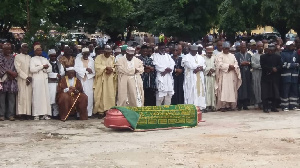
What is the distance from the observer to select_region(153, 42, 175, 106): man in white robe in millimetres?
13539

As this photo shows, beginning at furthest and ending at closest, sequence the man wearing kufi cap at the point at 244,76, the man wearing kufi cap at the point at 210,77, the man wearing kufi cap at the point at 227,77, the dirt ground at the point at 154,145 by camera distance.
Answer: the man wearing kufi cap at the point at 244,76 < the man wearing kufi cap at the point at 210,77 < the man wearing kufi cap at the point at 227,77 < the dirt ground at the point at 154,145

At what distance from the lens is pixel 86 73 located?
13117 mm

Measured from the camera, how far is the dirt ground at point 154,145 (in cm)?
829

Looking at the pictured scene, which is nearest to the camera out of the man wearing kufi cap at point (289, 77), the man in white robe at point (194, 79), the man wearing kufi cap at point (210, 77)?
the man in white robe at point (194, 79)

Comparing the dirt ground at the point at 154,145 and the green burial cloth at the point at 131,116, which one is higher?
the green burial cloth at the point at 131,116

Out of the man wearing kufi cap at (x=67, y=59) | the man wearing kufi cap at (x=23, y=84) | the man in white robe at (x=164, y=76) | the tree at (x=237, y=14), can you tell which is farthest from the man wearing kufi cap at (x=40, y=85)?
the tree at (x=237, y=14)

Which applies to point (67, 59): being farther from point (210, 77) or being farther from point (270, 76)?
point (270, 76)

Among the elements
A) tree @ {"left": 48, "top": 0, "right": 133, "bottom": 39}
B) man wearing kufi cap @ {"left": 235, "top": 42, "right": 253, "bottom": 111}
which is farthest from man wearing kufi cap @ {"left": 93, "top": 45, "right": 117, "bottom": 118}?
tree @ {"left": 48, "top": 0, "right": 133, "bottom": 39}

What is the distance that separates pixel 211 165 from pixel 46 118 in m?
5.95

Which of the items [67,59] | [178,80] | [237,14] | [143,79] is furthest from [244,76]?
[237,14]

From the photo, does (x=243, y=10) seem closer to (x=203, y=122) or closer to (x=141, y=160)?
(x=203, y=122)

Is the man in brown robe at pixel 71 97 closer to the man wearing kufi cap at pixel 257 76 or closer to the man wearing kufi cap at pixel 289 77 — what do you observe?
the man wearing kufi cap at pixel 257 76

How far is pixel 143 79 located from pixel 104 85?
1.14 m

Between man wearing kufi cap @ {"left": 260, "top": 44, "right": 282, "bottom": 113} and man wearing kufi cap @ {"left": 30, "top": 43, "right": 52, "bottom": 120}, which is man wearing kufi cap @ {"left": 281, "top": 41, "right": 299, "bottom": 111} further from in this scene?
man wearing kufi cap @ {"left": 30, "top": 43, "right": 52, "bottom": 120}
